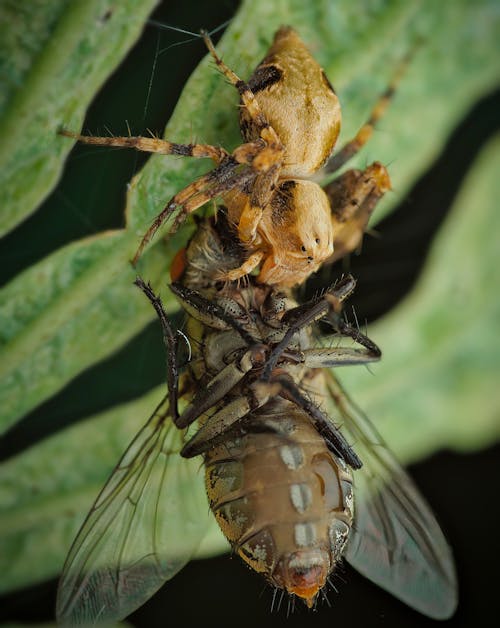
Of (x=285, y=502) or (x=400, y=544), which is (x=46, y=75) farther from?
(x=400, y=544)

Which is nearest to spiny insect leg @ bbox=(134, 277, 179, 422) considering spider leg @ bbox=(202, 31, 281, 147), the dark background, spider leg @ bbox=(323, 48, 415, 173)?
the dark background

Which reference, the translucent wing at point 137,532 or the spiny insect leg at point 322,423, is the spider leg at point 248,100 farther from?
the translucent wing at point 137,532

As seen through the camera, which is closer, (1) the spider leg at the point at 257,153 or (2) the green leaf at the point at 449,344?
(1) the spider leg at the point at 257,153

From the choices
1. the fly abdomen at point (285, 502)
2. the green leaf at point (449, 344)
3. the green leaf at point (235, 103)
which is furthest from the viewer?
the green leaf at point (449, 344)

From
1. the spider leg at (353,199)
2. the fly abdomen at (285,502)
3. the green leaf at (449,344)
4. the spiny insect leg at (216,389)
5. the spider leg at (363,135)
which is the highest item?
the spider leg at (363,135)

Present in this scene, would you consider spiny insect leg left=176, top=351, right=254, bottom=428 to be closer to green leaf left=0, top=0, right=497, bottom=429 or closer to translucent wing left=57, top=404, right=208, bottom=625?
translucent wing left=57, top=404, right=208, bottom=625

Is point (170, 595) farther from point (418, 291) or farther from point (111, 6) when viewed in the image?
point (111, 6)

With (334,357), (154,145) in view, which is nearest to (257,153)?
(154,145)

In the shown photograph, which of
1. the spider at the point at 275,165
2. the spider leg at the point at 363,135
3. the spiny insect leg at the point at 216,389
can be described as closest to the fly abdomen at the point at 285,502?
the spiny insect leg at the point at 216,389
